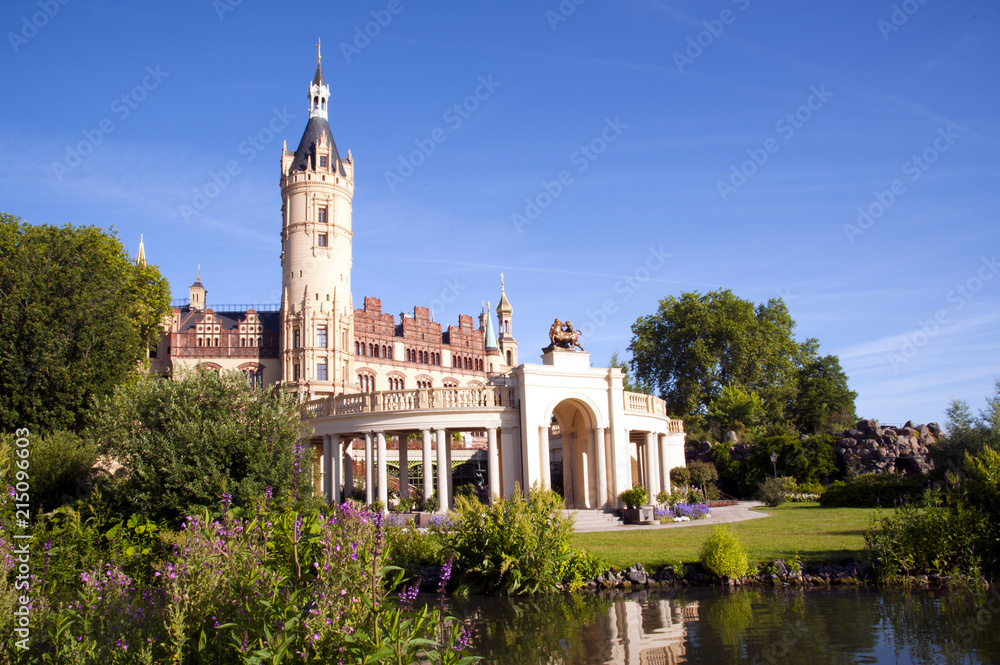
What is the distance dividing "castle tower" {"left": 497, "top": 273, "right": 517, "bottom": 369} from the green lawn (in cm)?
6594

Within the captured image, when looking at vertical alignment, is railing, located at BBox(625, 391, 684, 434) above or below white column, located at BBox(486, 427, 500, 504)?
above

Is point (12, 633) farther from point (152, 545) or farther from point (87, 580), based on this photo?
point (152, 545)

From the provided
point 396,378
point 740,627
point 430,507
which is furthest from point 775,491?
point 396,378

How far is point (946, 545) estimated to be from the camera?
51.5 feet

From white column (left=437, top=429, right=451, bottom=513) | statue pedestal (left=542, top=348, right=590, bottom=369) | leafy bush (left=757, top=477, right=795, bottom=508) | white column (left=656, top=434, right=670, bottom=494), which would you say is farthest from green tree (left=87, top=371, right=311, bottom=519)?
leafy bush (left=757, top=477, right=795, bottom=508)

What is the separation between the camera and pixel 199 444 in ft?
56.2

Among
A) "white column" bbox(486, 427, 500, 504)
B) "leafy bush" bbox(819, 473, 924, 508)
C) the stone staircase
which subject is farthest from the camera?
"leafy bush" bbox(819, 473, 924, 508)

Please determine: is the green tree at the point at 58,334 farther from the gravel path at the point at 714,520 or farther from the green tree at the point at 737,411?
the green tree at the point at 737,411

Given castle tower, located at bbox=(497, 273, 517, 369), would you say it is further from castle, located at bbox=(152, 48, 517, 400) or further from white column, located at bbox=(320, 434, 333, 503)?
white column, located at bbox=(320, 434, 333, 503)

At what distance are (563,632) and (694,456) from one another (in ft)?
138

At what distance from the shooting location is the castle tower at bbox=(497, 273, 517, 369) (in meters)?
94.7

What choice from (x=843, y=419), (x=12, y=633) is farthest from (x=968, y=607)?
(x=843, y=419)

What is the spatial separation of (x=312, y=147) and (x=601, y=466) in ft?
161

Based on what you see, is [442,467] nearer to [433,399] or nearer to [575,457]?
[433,399]
